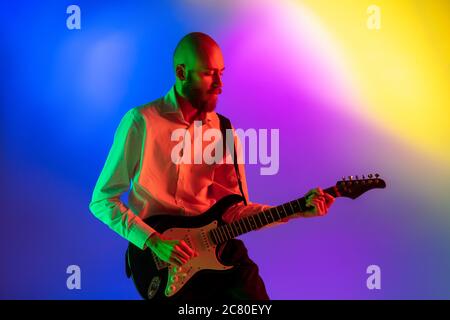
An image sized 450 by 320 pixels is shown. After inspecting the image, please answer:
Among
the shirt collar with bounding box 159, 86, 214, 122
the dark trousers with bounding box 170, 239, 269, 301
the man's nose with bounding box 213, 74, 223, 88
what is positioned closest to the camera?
the dark trousers with bounding box 170, 239, 269, 301

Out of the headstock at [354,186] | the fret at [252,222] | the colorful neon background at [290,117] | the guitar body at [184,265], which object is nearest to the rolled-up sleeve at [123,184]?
the guitar body at [184,265]

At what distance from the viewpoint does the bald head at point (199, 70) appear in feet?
10.0

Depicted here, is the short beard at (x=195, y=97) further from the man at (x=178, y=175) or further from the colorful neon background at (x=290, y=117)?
the colorful neon background at (x=290, y=117)

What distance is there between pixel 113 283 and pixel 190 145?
1244 mm

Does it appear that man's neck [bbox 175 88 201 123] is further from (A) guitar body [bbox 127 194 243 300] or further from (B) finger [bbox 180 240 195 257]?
(B) finger [bbox 180 240 195 257]

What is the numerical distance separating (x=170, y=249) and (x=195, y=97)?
82 cm

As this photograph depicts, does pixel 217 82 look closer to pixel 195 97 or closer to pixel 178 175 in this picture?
pixel 195 97

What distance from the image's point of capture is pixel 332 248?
3.80 metres

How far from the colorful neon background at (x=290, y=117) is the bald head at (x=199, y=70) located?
Result: 26.7 inches

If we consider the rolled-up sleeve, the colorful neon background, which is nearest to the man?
the rolled-up sleeve

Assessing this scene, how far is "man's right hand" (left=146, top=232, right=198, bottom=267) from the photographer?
288cm

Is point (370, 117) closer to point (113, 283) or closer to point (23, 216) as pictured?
point (113, 283)
